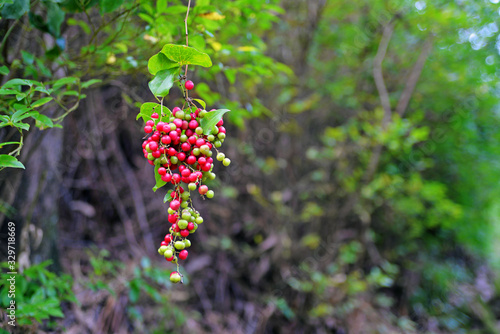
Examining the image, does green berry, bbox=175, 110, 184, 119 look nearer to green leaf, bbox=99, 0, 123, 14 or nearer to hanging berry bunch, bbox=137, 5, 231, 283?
hanging berry bunch, bbox=137, 5, 231, 283

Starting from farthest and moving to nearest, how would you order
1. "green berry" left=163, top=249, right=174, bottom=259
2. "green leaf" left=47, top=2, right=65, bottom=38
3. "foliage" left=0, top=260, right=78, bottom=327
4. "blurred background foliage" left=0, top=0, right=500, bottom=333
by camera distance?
"blurred background foliage" left=0, top=0, right=500, bottom=333 < "foliage" left=0, top=260, right=78, bottom=327 < "green leaf" left=47, top=2, right=65, bottom=38 < "green berry" left=163, top=249, right=174, bottom=259

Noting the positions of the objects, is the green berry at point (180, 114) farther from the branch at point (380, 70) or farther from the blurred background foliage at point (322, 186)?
the branch at point (380, 70)

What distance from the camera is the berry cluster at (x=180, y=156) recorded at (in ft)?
1.83

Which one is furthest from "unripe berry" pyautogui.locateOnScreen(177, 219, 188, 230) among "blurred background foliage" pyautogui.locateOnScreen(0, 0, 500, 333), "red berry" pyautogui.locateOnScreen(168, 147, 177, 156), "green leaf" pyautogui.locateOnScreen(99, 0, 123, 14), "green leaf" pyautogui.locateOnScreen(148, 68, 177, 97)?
"blurred background foliage" pyautogui.locateOnScreen(0, 0, 500, 333)

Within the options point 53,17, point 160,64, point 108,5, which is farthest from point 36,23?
point 160,64

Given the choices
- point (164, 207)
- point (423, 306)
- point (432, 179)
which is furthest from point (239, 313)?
point (432, 179)

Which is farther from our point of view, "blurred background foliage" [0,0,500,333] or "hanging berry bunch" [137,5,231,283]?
"blurred background foliage" [0,0,500,333]

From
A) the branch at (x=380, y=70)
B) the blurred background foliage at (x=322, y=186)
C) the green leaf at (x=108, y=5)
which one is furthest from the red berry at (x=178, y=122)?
the branch at (x=380, y=70)

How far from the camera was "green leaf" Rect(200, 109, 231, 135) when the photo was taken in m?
0.57

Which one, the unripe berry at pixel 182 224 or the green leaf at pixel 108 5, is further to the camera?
the green leaf at pixel 108 5

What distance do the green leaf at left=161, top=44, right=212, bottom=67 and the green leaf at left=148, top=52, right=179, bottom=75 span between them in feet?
0.06

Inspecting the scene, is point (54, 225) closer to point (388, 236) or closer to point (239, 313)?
point (239, 313)

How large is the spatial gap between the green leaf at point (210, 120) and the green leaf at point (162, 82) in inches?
3.4

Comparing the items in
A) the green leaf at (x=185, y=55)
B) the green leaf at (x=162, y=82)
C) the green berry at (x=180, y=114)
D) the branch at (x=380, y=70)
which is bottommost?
the green berry at (x=180, y=114)
